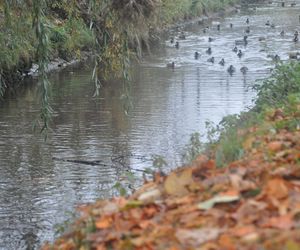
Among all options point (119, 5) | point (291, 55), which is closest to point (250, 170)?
point (119, 5)

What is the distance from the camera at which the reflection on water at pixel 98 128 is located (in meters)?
10.4

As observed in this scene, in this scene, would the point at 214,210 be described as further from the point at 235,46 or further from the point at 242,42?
the point at 242,42

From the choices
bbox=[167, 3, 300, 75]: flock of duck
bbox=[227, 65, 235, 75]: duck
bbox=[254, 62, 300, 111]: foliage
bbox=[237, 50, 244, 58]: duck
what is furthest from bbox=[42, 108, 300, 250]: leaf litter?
bbox=[237, 50, 244, 58]: duck

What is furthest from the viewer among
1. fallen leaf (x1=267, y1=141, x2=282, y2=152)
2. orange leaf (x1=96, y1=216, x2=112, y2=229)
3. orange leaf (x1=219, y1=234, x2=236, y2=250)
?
fallen leaf (x1=267, y1=141, x2=282, y2=152)

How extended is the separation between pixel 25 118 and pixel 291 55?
1051cm

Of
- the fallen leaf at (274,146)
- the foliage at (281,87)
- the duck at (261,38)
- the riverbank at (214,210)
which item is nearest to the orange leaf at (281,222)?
the riverbank at (214,210)

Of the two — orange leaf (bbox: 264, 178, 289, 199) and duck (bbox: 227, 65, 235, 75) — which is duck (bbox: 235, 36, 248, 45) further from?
orange leaf (bbox: 264, 178, 289, 199)

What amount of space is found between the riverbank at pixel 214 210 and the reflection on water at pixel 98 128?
2.40 m

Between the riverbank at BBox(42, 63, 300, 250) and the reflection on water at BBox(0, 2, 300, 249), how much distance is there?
2.40 m

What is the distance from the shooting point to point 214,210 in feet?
13.6

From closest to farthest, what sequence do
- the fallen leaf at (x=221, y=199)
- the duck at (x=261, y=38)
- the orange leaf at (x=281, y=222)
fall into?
the orange leaf at (x=281, y=222)
the fallen leaf at (x=221, y=199)
the duck at (x=261, y=38)

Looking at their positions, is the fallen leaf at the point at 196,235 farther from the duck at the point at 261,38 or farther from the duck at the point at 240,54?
the duck at the point at 261,38

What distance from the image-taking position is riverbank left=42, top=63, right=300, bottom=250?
12.2 ft

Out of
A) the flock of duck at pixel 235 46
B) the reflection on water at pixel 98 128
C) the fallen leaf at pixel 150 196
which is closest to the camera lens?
the fallen leaf at pixel 150 196
